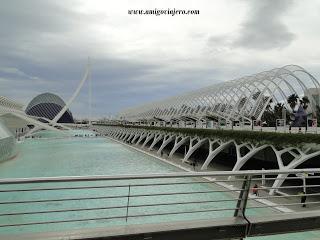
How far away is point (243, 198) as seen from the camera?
4359 millimetres

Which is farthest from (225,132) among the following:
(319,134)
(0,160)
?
(0,160)

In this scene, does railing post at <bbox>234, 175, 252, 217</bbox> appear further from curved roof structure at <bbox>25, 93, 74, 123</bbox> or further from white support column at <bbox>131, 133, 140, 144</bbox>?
curved roof structure at <bbox>25, 93, 74, 123</bbox>

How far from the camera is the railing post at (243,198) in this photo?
431 cm

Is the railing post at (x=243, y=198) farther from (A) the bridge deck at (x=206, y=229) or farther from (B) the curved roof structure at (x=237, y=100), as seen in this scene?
(B) the curved roof structure at (x=237, y=100)

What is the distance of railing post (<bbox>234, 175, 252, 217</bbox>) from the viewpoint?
4309 mm

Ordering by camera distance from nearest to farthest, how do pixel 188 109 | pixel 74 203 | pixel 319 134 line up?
pixel 74 203 < pixel 319 134 < pixel 188 109

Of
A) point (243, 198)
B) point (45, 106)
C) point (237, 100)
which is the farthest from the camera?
point (45, 106)

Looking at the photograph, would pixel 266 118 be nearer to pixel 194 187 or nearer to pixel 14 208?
pixel 194 187

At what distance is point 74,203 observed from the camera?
1750 cm

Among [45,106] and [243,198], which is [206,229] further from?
[45,106]

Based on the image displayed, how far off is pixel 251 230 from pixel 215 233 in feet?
1.60

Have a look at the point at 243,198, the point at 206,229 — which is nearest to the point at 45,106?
the point at 243,198

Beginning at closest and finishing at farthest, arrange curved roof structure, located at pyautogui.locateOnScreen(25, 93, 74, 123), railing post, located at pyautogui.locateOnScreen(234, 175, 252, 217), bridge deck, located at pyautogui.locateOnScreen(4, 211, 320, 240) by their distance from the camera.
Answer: bridge deck, located at pyautogui.locateOnScreen(4, 211, 320, 240) → railing post, located at pyautogui.locateOnScreen(234, 175, 252, 217) → curved roof structure, located at pyautogui.locateOnScreen(25, 93, 74, 123)

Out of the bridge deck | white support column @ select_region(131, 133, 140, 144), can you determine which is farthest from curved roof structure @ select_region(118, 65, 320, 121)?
the bridge deck
